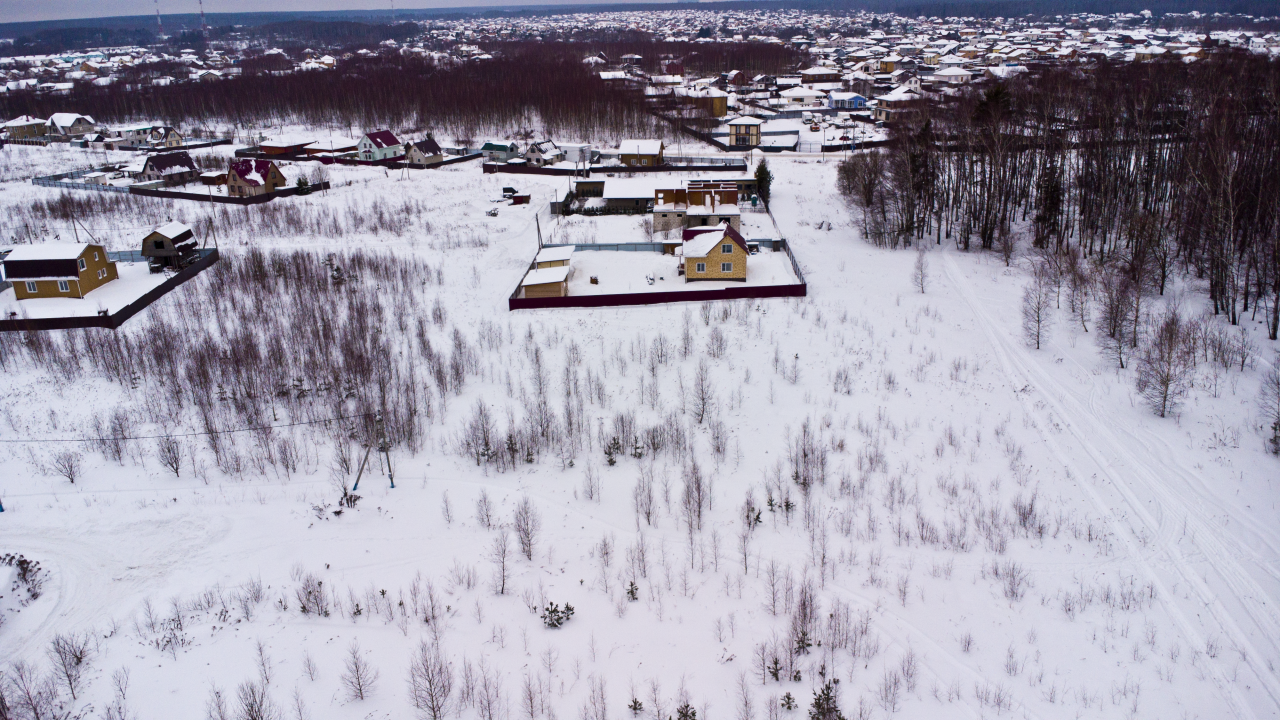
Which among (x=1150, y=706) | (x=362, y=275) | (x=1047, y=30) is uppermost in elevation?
(x=1047, y=30)

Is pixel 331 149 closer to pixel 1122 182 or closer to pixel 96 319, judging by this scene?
pixel 96 319

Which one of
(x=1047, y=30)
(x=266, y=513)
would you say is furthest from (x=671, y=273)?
(x=1047, y=30)

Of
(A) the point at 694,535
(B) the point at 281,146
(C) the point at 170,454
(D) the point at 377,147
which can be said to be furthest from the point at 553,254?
(B) the point at 281,146

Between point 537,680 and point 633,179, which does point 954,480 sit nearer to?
point 537,680

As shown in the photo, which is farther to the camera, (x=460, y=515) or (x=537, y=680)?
(x=460, y=515)

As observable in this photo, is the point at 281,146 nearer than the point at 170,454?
No
